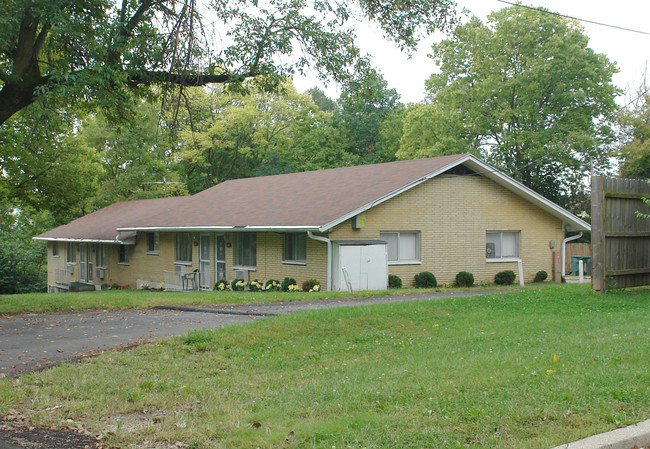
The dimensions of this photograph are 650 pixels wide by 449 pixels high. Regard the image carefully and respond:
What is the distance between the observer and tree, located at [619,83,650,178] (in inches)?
1421

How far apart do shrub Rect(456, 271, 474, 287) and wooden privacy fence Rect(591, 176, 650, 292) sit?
7.99m

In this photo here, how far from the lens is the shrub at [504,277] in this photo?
2530 cm

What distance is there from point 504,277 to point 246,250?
10.1m

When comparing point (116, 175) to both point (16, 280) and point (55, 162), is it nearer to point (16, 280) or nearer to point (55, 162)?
point (16, 280)

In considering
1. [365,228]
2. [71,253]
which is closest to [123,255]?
[71,253]

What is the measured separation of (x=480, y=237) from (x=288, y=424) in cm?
2033

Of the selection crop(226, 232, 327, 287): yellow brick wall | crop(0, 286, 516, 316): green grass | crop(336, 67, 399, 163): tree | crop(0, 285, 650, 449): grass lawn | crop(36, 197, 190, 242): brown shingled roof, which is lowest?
crop(0, 285, 650, 449): grass lawn

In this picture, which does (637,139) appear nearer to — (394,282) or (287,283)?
(394,282)

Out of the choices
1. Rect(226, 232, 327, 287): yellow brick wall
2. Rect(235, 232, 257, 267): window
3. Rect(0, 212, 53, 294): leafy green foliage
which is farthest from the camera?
Rect(0, 212, 53, 294): leafy green foliage

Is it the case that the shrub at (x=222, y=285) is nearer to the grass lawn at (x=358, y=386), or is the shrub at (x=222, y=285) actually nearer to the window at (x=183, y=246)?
the window at (x=183, y=246)

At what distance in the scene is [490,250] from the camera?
84.8ft

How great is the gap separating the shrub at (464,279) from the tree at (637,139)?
17.4m

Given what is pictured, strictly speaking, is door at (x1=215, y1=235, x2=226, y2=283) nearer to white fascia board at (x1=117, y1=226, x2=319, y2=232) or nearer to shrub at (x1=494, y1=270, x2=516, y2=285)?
white fascia board at (x1=117, y1=226, x2=319, y2=232)

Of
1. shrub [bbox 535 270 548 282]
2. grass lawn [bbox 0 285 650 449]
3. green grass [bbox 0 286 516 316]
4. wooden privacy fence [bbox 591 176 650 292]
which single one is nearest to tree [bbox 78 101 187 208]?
green grass [bbox 0 286 516 316]
